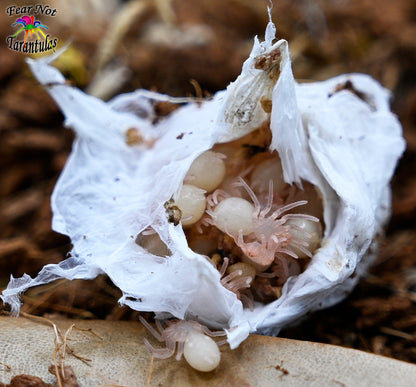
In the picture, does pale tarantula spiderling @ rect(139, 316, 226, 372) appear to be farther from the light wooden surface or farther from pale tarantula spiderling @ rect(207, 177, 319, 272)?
pale tarantula spiderling @ rect(207, 177, 319, 272)

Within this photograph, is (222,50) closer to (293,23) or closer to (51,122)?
(293,23)

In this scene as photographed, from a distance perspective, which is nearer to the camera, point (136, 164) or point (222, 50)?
point (136, 164)

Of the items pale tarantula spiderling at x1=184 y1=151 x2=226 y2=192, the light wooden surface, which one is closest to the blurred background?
the light wooden surface

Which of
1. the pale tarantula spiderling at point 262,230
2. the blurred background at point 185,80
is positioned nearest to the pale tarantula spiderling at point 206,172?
the pale tarantula spiderling at point 262,230

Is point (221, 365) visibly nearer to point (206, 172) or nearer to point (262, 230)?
point (262, 230)

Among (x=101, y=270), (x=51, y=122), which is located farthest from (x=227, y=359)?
(x=51, y=122)

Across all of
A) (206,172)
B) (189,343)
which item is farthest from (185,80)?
(189,343)
